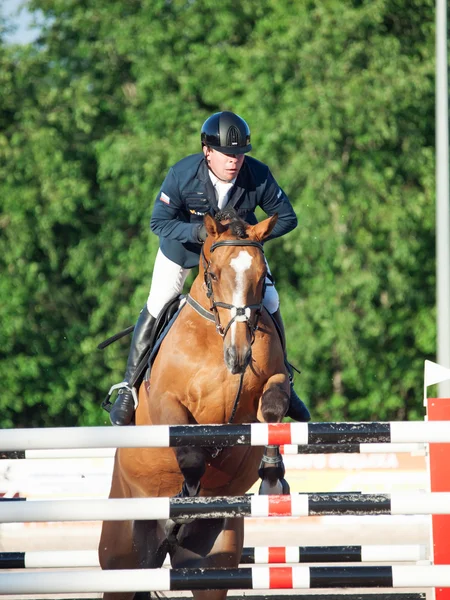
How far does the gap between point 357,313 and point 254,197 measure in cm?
1107

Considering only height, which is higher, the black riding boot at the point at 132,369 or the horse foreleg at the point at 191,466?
the black riding boot at the point at 132,369

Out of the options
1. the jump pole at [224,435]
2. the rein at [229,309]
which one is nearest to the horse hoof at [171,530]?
the rein at [229,309]

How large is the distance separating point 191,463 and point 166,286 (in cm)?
119

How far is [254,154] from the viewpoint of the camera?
619 inches

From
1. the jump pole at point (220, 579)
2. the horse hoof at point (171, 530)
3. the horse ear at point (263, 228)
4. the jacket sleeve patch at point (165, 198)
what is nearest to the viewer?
the jump pole at point (220, 579)

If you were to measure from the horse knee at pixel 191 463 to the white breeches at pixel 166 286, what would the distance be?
3.35ft

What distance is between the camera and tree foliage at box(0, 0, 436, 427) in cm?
1548

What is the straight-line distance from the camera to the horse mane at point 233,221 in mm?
4652

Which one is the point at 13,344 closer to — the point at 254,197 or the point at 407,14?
the point at 407,14

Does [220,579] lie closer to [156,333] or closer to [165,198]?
[156,333]

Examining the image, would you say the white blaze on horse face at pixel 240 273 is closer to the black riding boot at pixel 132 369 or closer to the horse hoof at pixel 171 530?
the black riding boot at pixel 132 369

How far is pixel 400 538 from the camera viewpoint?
29.0 ft

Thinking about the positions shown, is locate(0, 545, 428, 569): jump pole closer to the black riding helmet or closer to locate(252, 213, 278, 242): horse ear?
locate(252, 213, 278, 242): horse ear

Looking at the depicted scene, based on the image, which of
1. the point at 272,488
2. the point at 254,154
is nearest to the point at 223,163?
the point at 272,488
